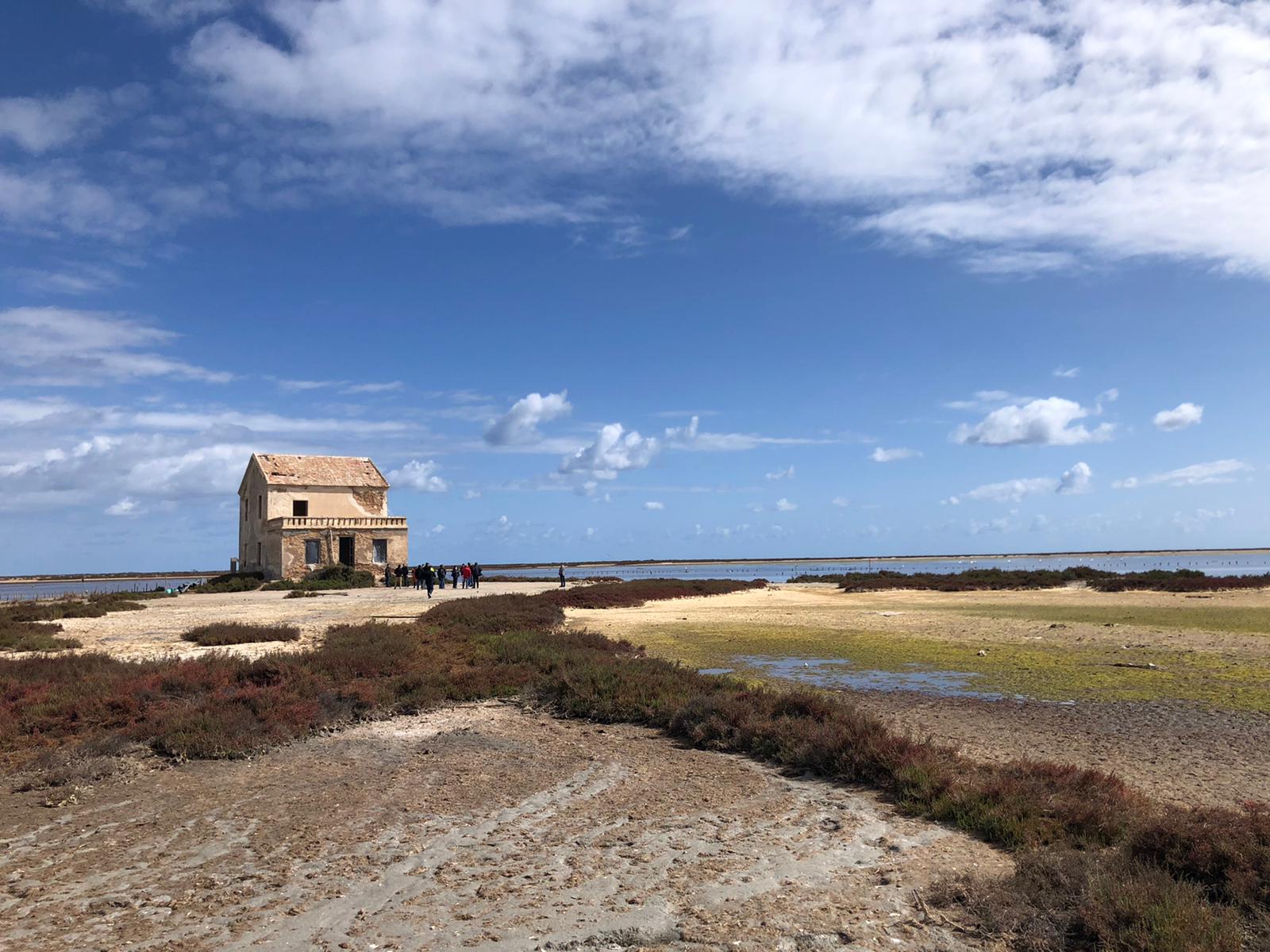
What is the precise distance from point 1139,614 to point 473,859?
31608 mm

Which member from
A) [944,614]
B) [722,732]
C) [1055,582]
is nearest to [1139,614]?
[944,614]

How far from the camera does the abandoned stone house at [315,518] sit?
52.0m

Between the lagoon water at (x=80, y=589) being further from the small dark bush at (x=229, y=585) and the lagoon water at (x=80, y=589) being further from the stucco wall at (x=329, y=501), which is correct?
the stucco wall at (x=329, y=501)

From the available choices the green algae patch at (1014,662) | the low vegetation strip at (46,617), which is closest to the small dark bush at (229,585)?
the low vegetation strip at (46,617)

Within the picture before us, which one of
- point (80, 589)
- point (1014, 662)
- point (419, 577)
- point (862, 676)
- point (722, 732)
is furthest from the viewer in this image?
point (80, 589)

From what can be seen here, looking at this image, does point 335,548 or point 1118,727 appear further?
point 335,548

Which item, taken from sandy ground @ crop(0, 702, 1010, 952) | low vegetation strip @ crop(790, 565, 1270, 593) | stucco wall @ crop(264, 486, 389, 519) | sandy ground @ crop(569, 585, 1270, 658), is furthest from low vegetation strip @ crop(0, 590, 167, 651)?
low vegetation strip @ crop(790, 565, 1270, 593)

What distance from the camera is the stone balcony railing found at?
169 feet

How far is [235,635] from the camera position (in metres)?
20.2

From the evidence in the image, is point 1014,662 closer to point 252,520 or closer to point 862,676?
point 862,676

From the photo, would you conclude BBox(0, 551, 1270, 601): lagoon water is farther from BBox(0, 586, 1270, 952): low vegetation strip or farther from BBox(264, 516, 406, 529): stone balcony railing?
BBox(0, 586, 1270, 952): low vegetation strip

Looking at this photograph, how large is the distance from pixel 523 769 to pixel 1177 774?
738 centimetres

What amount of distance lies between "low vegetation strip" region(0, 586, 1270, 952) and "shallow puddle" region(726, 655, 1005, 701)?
2.87 meters

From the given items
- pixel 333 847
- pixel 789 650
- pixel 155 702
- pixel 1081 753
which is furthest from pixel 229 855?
pixel 789 650
